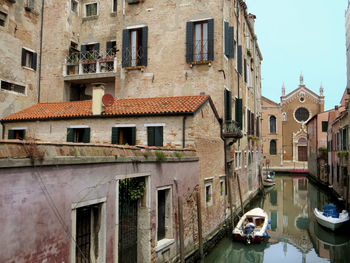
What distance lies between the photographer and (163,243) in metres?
8.84

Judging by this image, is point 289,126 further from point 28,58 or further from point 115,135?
point 115,135

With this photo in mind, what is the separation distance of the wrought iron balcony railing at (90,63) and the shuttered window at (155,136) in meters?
5.95

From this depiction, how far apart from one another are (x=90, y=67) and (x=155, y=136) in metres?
7.48

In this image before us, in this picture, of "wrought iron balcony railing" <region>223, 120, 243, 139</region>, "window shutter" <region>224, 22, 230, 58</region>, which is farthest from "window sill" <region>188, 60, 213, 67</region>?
"wrought iron balcony railing" <region>223, 120, 243, 139</region>

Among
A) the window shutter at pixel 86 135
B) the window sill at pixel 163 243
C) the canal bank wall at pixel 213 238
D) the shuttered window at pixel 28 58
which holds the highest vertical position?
the shuttered window at pixel 28 58

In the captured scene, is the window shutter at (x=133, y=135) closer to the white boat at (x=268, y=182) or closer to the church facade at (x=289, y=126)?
the white boat at (x=268, y=182)

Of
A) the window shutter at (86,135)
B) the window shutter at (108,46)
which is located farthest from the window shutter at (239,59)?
the window shutter at (86,135)

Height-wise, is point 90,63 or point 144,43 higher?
point 144,43

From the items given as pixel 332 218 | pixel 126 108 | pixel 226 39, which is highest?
pixel 226 39

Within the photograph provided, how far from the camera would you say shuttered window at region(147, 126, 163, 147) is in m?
11.7

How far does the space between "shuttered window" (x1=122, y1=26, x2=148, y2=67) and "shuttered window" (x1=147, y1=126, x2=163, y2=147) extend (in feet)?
17.1

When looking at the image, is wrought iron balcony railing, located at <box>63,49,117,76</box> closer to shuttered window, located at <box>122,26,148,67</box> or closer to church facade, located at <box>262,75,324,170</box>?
shuttered window, located at <box>122,26,148,67</box>

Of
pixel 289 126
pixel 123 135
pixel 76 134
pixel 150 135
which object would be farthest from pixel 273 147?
pixel 76 134

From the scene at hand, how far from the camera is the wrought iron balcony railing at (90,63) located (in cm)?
1692
